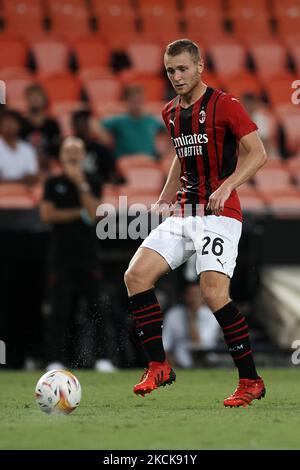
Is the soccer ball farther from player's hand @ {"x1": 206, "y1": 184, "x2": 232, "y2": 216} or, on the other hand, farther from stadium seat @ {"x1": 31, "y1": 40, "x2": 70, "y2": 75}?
stadium seat @ {"x1": 31, "y1": 40, "x2": 70, "y2": 75}

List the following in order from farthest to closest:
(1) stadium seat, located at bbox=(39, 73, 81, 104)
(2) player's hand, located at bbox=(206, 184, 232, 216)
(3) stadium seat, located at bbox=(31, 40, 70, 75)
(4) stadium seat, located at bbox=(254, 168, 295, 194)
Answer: (3) stadium seat, located at bbox=(31, 40, 70, 75), (1) stadium seat, located at bbox=(39, 73, 81, 104), (4) stadium seat, located at bbox=(254, 168, 295, 194), (2) player's hand, located at bbox=(206, 184, 232, 216)

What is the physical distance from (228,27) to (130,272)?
1061cm

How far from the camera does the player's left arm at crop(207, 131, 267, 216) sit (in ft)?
21.2

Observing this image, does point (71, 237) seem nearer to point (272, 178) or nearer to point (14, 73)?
point (272, 178)

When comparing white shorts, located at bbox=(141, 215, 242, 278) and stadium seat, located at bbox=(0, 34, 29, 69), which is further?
stadium seat, located at bbox=(0, 34, 29, 69)

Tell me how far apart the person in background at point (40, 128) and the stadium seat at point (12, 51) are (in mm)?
2110

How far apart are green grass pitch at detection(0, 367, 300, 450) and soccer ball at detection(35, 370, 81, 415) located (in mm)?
62

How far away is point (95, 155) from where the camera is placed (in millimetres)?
12516

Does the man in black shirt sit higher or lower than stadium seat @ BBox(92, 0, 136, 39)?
lower

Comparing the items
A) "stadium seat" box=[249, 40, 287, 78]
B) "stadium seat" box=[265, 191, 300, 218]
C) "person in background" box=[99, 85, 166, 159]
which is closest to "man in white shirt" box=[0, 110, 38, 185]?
"person in background" box=[99, 85, 166, 159]

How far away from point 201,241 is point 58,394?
128 cm

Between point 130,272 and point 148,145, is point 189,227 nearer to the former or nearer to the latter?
point 130,272
